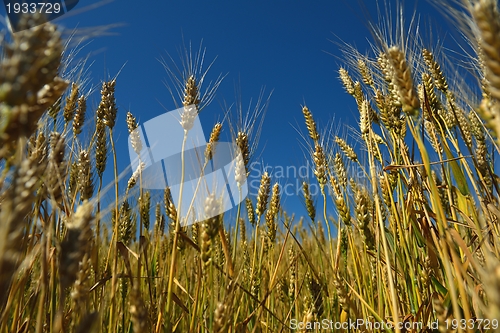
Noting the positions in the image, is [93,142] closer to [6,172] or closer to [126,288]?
[126,288]

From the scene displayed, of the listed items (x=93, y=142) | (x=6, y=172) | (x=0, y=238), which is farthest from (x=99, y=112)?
(x=0, y=238)

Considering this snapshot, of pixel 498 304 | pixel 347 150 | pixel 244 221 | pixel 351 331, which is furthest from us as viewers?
pixel 244 221

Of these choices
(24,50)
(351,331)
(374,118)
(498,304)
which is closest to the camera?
(498,304)

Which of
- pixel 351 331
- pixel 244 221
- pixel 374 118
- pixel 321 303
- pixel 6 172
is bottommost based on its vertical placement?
pixel 351 331

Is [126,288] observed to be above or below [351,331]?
above

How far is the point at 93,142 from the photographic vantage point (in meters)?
1.75

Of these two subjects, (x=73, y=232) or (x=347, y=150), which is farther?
(x=347, y=150)

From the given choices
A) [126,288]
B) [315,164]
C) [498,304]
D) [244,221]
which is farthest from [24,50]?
[244,221]

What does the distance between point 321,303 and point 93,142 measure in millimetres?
1523

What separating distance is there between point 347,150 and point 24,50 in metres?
2.61

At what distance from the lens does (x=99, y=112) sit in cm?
204

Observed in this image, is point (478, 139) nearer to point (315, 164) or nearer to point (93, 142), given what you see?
point (315, 164)

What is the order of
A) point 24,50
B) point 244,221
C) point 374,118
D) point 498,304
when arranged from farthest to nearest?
point 244,221 → point 374,118 → point 24,50 → point 498,304

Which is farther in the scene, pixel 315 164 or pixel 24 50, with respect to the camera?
pixel 315 164
